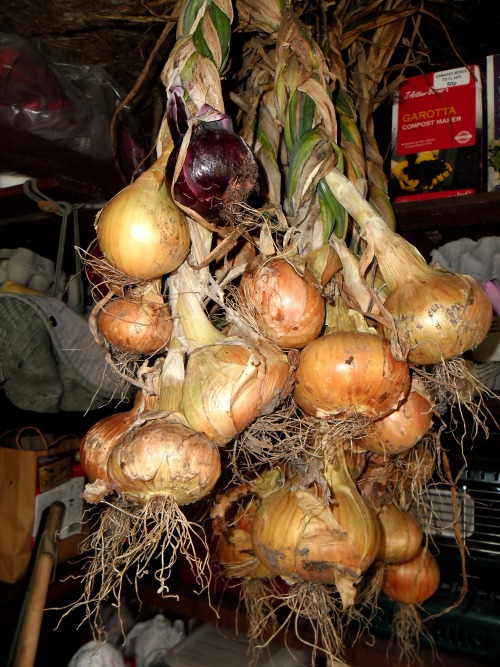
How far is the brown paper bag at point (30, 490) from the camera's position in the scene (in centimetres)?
131

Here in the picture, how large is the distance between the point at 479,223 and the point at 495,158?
0.42ft

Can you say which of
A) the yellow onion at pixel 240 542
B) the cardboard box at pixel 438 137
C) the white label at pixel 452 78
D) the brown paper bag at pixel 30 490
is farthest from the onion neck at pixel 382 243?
the brown paper bag at pixel 30 490

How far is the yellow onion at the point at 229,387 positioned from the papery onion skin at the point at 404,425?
0.15 meters

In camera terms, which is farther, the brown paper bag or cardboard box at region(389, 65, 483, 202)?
the brown paper bag

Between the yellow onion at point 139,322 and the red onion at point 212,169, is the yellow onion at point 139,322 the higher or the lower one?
the lower one

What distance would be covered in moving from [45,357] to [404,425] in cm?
70

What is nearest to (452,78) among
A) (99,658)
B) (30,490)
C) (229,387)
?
(229,387)

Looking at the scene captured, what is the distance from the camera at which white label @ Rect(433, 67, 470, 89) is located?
988mm

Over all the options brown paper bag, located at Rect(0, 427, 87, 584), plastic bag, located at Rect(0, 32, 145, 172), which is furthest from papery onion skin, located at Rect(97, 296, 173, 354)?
brown paper bag, located at Rect(0, 427, 87, 584)

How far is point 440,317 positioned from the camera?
0.49 m

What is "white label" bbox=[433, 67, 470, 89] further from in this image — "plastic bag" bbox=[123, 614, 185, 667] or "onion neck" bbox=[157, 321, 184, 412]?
"plastic bag" bbox=[123, 614, 185, 667]

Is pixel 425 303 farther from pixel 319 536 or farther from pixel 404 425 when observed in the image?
pixel 319 536

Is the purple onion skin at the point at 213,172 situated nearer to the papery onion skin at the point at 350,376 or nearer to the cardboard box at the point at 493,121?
the papery onion skin at the point at 350,376

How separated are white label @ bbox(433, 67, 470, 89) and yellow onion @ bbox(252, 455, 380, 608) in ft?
2.74
